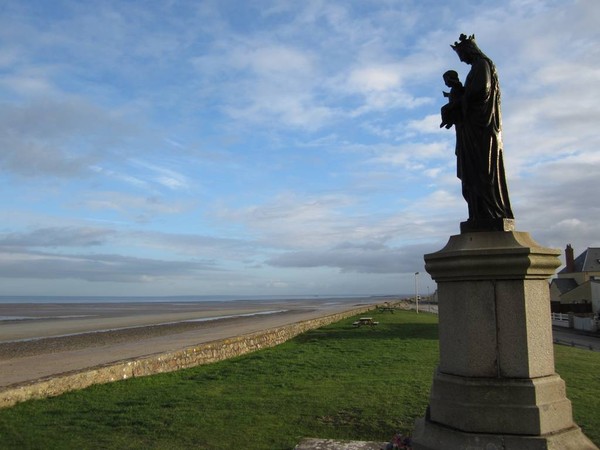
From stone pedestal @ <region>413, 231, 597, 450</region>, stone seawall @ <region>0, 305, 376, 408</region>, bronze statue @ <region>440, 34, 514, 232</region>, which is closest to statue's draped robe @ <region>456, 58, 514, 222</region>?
bronze statue @ <region>440, 34, 514, 232</region>

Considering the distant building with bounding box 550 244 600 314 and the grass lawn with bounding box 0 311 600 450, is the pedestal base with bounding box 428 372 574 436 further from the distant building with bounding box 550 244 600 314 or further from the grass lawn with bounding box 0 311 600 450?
the distant building with bounding box 550 244 600 314

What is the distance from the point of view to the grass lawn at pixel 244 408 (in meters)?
5.86

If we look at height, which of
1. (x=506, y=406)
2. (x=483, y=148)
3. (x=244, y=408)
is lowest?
(x=244, y=408)

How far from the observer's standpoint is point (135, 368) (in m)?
10.2

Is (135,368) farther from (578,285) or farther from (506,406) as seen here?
(578,285)

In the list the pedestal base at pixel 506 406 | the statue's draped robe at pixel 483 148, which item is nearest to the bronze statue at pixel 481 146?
the statue's draped robe at pixel 483 148

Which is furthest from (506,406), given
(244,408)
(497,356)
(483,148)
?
(244,408)

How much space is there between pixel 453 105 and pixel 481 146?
1.49 ft

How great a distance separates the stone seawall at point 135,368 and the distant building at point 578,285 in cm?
3395

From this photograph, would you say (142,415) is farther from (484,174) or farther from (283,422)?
(484,174)

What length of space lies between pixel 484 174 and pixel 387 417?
3663 mm

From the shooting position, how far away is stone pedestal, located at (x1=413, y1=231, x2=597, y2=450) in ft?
12.4

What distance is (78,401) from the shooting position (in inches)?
310

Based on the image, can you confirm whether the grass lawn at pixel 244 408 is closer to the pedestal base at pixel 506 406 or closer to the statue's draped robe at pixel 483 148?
the pedestal base at pixel 506 406
